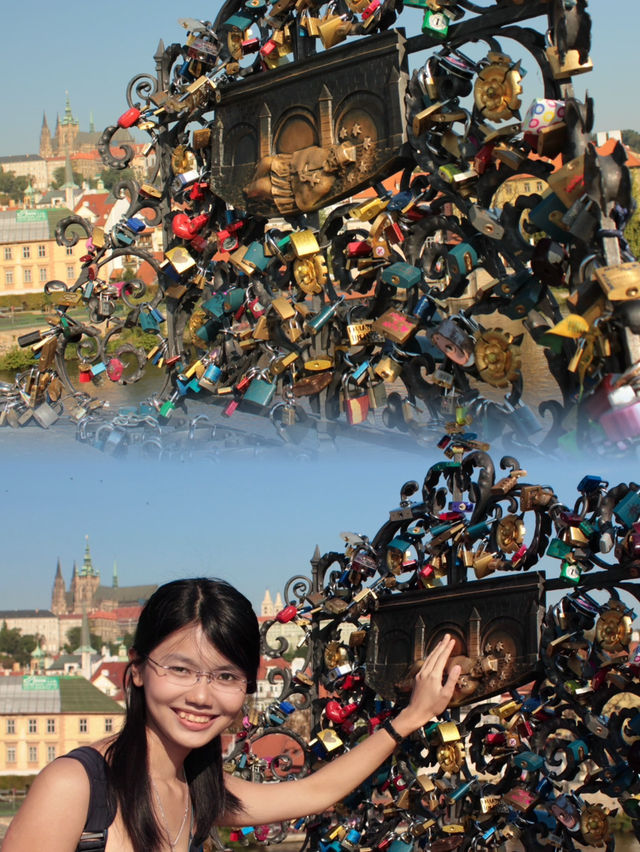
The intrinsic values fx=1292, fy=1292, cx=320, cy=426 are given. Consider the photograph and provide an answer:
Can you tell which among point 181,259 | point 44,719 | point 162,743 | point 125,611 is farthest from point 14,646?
point 162,743

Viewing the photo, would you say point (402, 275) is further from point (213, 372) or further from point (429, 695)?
point (429, 695)

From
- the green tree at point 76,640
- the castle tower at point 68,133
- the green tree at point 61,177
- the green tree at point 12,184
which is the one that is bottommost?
the green tree at point 76,640

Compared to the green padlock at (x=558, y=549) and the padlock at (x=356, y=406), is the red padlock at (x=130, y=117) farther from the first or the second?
the green padlock at (x=558, y=549)

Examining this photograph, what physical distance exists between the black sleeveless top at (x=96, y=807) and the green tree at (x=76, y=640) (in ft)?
197

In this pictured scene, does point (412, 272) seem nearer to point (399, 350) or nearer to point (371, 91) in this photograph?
point (399, 350)

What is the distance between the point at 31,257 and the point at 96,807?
150 feet

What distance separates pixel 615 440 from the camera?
384 cm

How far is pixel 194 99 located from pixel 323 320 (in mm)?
1143

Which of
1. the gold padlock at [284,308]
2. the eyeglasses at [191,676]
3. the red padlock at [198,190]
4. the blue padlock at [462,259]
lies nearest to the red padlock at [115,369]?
the red padlock at [198,190]

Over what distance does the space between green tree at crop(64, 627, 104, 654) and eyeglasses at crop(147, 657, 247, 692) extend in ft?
197

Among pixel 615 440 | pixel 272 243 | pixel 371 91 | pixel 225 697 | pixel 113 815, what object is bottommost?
pixel 113 815

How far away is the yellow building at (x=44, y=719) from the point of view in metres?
41.9

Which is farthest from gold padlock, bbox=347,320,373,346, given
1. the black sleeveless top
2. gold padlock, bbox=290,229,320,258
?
the black sleeveless top

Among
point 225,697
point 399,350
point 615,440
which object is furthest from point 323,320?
point 225,697
